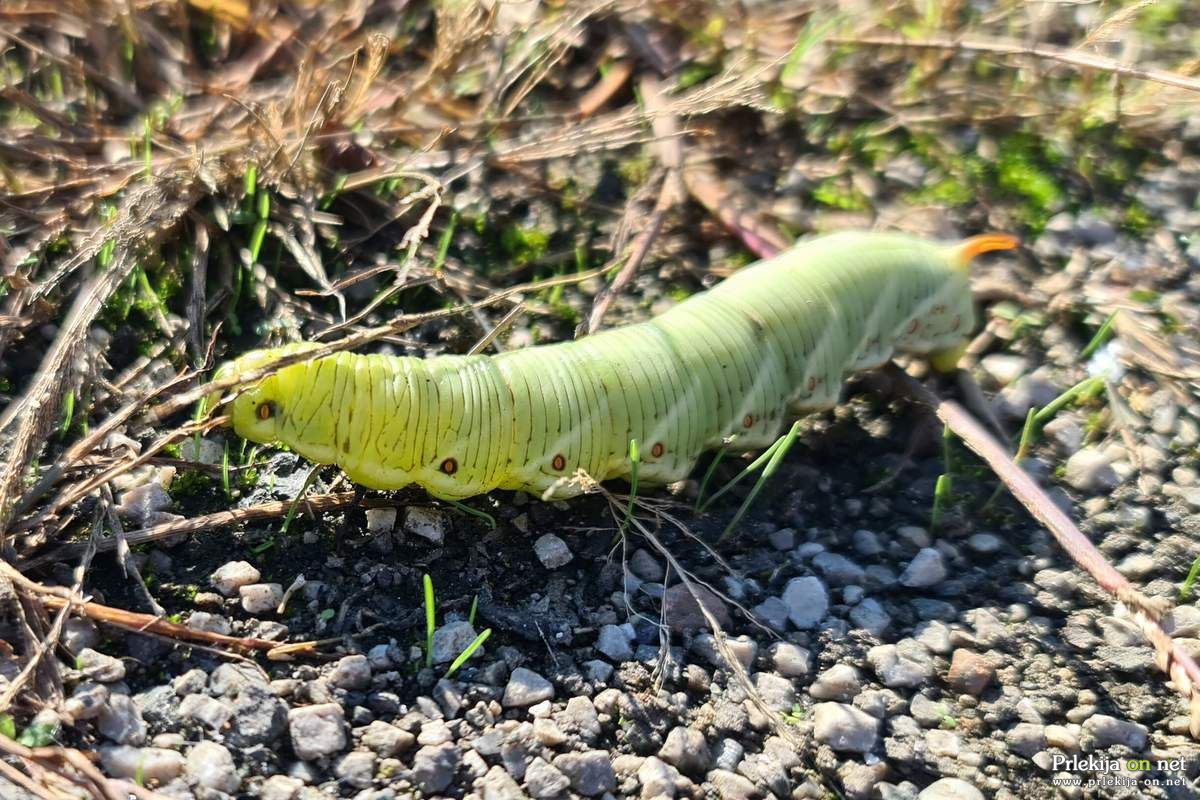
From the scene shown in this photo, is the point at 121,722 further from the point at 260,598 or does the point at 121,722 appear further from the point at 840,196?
the point at 840,196

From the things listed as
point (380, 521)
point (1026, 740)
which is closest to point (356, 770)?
point (380, 521)

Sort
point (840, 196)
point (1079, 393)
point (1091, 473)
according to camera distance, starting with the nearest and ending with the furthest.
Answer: point (1091, 473)
point (1079, 393)
point (840, 196)

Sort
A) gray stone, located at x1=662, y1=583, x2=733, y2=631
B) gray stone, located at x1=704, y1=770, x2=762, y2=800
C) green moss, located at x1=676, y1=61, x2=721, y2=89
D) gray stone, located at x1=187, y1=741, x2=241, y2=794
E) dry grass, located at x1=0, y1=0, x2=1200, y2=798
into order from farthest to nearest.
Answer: green moss, located at x1=676, y1=61, x2=721, y2=89
dry grass, located at x1=0, y1=0, x2=1200, y2=798
gray stone, located at x1=662, y1=583, x2=733, y2=631
gray stone, located at x1=704, y1=770, x2=762, y2=800
gray stone, located at x1=187, y1=741, x2=241, y2=794

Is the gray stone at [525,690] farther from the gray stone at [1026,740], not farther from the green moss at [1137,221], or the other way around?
the green moss at [1137,221]

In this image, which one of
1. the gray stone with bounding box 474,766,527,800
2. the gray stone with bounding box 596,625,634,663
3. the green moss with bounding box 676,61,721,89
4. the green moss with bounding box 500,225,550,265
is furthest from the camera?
the green moss with bounding box 676,61,721,89

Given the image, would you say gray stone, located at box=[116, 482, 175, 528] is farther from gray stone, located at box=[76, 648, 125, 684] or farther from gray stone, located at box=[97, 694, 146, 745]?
gray stone, located at box=[97, 694, 146, 745]

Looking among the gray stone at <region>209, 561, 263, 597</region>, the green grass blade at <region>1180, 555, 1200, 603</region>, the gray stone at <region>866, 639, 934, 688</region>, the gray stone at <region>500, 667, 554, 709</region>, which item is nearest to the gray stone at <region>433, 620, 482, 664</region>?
the gray stone at <region>500, 667, 554, 709</region>

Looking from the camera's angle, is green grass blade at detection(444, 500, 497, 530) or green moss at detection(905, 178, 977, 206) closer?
green grass blade at detection(444, 500, 497, 530)

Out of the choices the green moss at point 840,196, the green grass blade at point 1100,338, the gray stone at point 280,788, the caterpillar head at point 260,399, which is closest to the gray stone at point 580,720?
the gray stone at point 280,788
